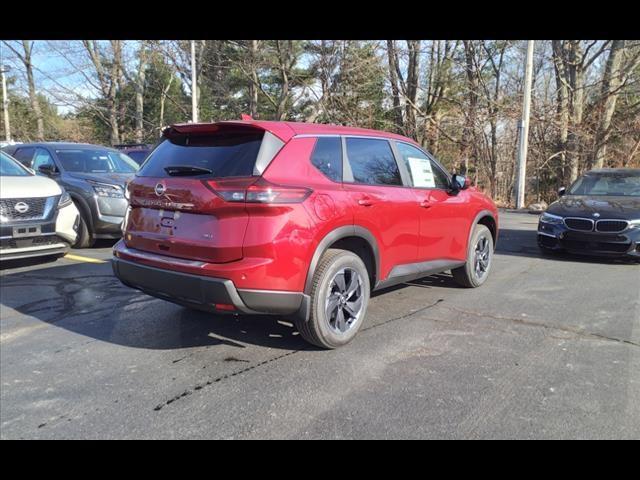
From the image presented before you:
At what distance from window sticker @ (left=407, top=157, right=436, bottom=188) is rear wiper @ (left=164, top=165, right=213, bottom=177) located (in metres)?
2.22

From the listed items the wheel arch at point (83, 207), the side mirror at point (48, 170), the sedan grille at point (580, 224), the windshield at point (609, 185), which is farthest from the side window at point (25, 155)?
the windshield at point (609, 185)

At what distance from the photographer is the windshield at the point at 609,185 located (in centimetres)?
829

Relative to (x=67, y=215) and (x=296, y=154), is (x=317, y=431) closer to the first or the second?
(x=296, y=154)

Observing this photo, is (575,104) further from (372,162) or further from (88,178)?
(88,178)

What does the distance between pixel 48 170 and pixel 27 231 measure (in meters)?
2.49

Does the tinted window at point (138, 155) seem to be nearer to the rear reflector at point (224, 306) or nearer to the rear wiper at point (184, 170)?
the rear wiper at point (184, 170)

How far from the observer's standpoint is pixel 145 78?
34000 mm

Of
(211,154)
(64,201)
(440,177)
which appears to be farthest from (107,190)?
(440,177)

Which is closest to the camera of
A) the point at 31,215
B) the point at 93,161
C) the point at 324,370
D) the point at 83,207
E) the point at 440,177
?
the point at 324,370

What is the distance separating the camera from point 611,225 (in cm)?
722

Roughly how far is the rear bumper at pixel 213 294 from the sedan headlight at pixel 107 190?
15.3 feet

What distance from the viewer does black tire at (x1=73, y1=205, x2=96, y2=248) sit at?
7.80 m
